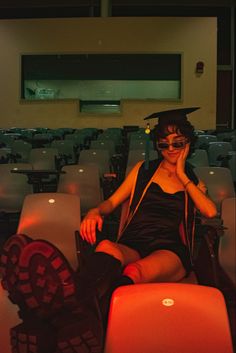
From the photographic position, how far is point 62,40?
16.1 m

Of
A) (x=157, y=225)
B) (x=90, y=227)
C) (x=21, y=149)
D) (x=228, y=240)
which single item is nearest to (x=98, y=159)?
(x=21, y=149)

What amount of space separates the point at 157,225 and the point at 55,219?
2.52 ft

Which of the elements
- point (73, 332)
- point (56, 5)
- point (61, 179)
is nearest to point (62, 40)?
point (56, 5)

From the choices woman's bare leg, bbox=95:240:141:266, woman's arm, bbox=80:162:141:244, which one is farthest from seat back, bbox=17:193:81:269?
woman's bare leg, bbox=95:240:141:266

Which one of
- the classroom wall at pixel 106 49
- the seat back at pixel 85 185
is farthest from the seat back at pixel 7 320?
the classroom wall at pixel 106 49

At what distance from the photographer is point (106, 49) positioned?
15984mm

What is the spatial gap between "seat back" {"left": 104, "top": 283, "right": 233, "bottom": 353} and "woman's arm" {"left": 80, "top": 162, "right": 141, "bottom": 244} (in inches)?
38.2

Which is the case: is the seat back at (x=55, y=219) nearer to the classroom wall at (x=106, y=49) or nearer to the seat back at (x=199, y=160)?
the seat back at (x=199, y=160)

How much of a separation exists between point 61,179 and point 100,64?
40.8 feet

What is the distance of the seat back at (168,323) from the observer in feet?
5.05

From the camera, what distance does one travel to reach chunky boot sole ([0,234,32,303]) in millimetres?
1863

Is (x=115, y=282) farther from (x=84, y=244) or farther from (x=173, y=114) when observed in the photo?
(x=173, y=114)

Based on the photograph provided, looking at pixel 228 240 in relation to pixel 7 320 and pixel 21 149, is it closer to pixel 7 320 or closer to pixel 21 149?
pixel 7 320

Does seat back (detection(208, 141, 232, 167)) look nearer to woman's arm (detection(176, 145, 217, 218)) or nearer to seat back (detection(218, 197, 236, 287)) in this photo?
seat back (detection(218, 197, 236, 287))
